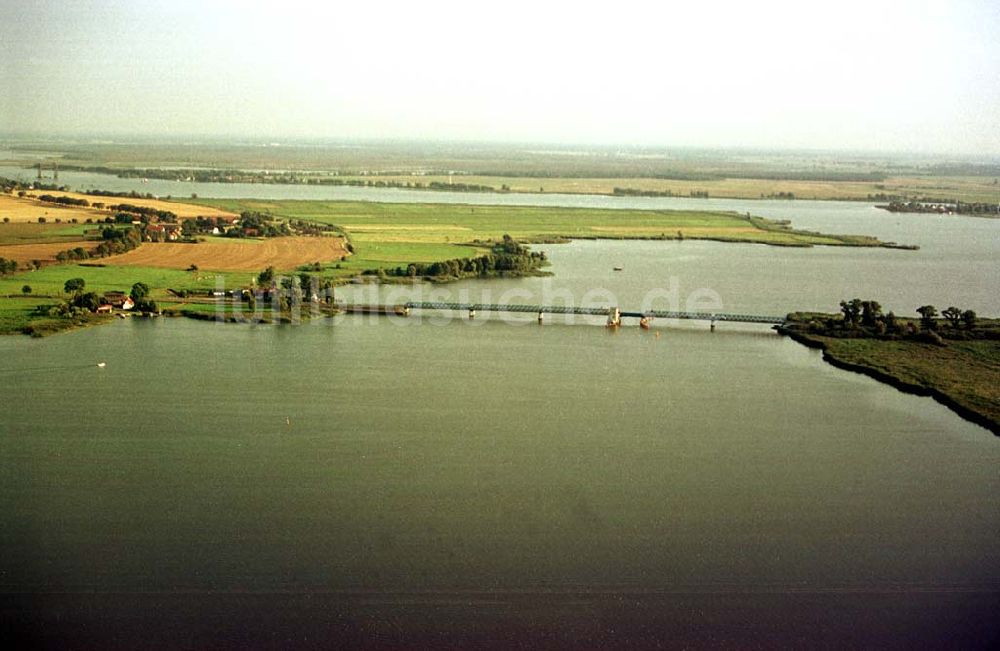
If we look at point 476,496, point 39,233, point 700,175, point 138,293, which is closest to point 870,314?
point 476,496

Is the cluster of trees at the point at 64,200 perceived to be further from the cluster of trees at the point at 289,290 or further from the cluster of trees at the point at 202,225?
the cluster of trees at the point at 289,290

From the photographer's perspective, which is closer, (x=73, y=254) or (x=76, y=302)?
(x=76, y=302)

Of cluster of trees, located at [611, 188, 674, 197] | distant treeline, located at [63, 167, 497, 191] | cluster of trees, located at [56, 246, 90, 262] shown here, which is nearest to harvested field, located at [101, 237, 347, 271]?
cluster of trees, located at [56, 246, 90, 262]

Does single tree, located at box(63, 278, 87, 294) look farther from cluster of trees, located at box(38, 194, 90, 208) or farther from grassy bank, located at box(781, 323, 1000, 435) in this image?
grassy bank, located at box(781, 323, 1000, 435)

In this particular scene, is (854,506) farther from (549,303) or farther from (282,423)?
(549,303)

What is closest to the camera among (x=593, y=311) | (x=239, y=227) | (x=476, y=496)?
(x=476, y=496)

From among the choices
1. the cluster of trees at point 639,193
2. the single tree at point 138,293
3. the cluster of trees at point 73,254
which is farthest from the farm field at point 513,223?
the cluster of trees at point 639,193

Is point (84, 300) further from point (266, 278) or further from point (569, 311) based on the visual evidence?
point (569, 311)
